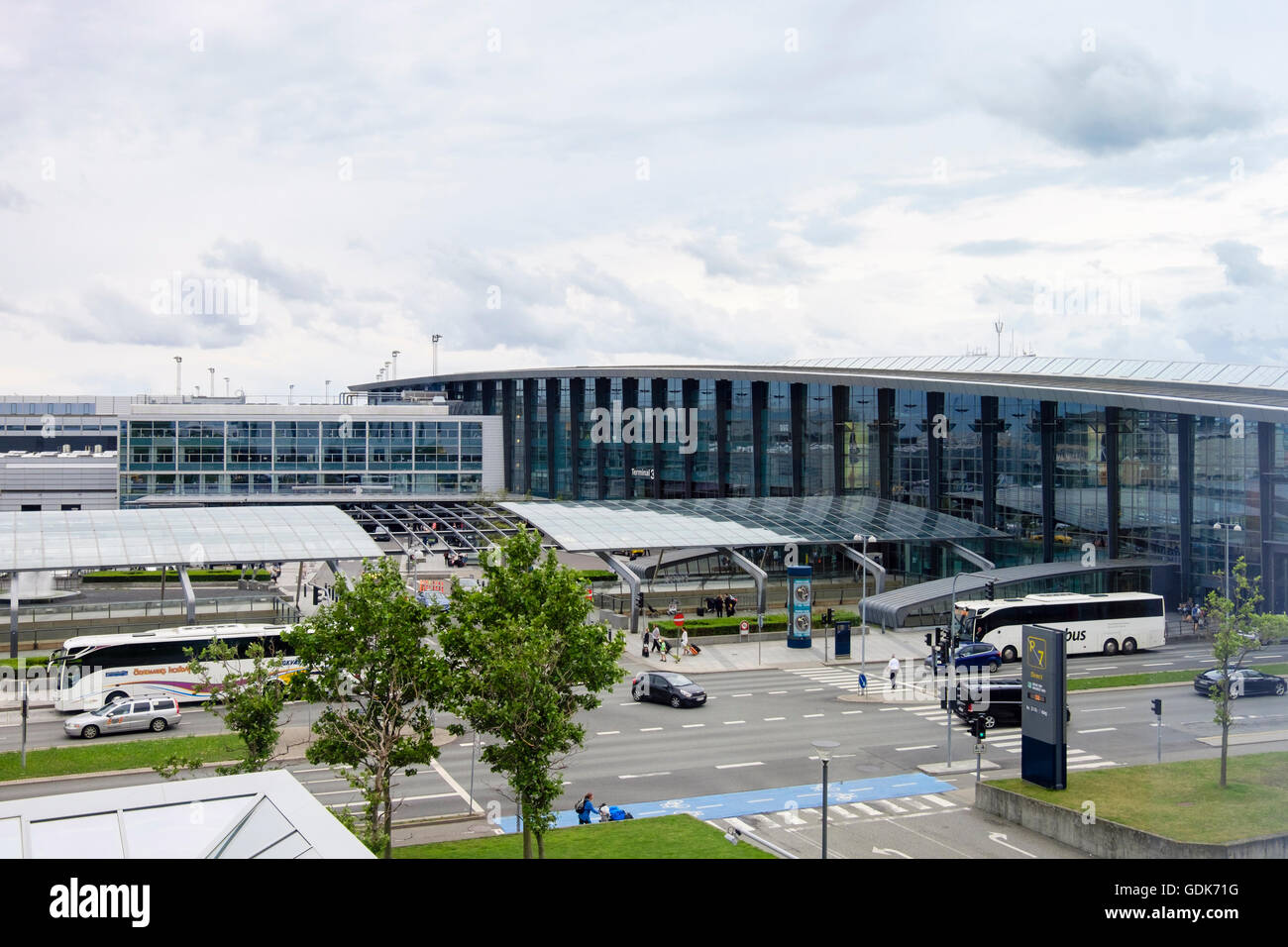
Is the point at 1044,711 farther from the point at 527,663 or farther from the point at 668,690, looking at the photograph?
the point at 668,690

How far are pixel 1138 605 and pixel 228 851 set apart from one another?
4395 centimetres

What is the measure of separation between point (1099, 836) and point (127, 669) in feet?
100

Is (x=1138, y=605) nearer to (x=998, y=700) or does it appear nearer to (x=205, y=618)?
(x=998, y=700)

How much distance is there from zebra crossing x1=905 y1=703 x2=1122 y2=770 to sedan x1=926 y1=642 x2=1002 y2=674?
5.79 metres

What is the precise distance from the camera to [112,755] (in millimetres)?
29734

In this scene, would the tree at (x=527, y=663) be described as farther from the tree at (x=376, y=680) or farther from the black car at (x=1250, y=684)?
the black car at (x=1250, y=684)

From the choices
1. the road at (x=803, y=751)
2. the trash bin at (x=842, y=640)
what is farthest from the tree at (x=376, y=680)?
the trash bin at (x=842, y=640)

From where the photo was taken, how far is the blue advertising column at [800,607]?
4647 centimetres

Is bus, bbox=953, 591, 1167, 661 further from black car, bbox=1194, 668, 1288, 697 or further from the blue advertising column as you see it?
black car, bbox=1194, 668, 1288, 697

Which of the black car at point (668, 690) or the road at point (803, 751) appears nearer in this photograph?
the road at point (803, 751)

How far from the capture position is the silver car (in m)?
32.9

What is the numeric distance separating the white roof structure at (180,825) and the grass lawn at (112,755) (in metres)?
16.7
